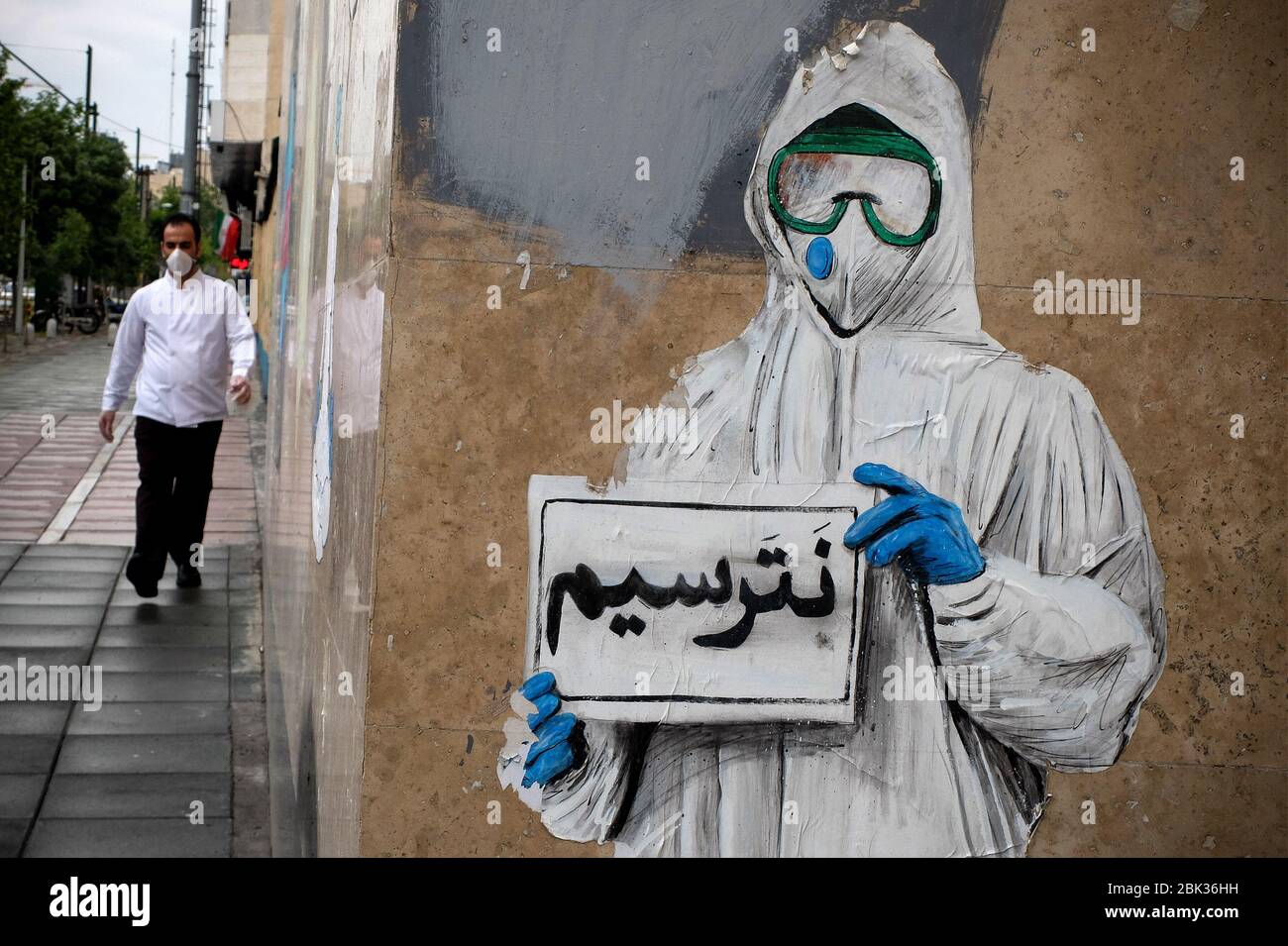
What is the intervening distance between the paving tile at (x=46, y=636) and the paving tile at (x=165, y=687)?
0.61 meters

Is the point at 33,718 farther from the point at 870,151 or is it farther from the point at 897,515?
the point at 870,151

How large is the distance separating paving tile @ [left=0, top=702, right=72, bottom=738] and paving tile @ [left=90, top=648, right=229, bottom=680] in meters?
0.44

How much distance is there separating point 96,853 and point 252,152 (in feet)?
47.4

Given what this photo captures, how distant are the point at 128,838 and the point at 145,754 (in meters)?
0.83

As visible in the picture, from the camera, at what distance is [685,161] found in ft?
8.41

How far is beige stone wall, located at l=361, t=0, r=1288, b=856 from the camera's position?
246 centimetres

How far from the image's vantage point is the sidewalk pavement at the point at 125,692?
4617 millimetres

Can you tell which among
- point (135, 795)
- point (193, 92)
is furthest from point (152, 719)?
point (193, 92)

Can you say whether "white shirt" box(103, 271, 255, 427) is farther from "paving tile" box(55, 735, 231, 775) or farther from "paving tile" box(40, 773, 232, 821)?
"paving tile" box(40, 773, 232, 821)

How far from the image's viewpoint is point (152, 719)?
563cm

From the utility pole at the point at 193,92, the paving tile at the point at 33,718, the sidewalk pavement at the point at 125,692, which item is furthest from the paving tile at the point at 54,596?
the utility pole at the point at 193,92

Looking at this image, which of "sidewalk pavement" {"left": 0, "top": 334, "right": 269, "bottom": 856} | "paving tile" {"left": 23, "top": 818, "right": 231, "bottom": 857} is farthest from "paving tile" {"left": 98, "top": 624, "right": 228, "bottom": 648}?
"paving tile" {"left": 23, "top": 818, "right": 231, "bottom": 857}

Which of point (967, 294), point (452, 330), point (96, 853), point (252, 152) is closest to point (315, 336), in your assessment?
point (96, 853)
